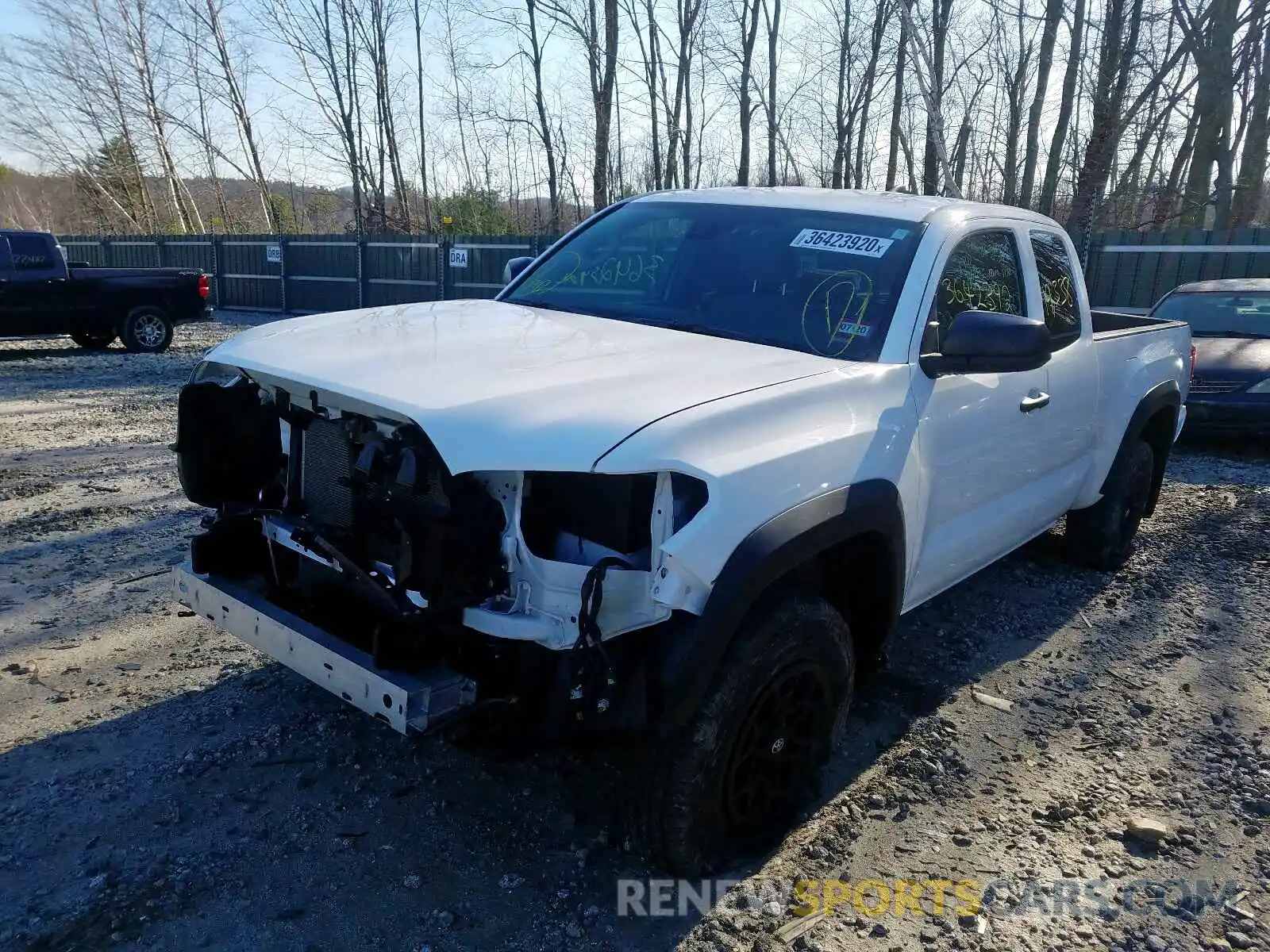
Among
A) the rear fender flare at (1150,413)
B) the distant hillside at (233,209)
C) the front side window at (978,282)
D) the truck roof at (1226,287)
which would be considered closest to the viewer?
the front side window at (978,282)

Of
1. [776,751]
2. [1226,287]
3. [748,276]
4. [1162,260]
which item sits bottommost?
[776,751]

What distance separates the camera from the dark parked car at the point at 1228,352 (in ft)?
27.2

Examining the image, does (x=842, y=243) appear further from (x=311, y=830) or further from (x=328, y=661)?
(x=311, y=830)

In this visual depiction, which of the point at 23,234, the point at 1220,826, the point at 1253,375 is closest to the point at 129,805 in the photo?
the point at 1220,826

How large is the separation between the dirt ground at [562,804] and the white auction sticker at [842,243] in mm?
1788

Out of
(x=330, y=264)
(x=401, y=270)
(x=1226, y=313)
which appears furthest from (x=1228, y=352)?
(x=330, y=264)

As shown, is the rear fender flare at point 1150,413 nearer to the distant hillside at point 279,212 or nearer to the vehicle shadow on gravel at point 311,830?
the vehicle shadow on gravel at point 311,830

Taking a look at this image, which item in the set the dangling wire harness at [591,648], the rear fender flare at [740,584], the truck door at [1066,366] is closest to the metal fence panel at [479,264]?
the truck door at [1066,366]

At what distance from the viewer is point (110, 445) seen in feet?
24.9

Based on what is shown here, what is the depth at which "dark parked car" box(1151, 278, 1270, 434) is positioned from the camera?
326 inches

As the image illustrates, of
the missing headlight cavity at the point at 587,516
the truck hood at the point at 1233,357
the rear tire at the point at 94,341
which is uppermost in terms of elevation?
the missing headlight cavity at the point at 587,516

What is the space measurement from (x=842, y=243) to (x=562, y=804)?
221cm

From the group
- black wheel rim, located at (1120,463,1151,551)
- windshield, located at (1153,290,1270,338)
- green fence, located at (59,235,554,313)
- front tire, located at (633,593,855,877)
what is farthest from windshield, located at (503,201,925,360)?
green fence, located at (59,235,554,313)

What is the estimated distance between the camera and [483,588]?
2.32 m
